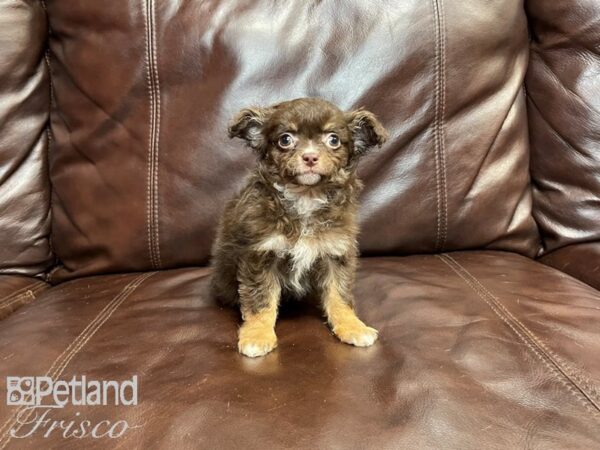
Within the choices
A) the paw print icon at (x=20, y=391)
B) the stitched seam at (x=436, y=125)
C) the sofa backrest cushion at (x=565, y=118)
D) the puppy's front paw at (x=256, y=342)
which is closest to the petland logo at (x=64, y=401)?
the paw print icon at (x=20, y=391)

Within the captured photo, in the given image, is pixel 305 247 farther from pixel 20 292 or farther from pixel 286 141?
pixel 20 292

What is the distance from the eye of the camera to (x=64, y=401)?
52.3 inches

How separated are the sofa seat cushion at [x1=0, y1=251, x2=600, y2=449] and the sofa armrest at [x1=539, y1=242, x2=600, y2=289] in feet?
0.38

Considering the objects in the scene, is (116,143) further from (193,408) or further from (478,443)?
(478,443)

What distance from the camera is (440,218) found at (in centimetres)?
223

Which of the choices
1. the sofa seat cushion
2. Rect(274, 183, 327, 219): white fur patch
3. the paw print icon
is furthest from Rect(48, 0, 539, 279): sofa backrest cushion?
the paw print icon

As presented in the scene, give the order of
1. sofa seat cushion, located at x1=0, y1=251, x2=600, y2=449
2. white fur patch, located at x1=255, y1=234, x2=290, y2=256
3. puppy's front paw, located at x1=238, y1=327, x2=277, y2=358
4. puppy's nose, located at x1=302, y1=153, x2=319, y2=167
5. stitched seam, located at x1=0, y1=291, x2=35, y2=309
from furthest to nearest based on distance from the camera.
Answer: stitched seam, located at x1=0, y1=291, x2=35, y2=309 < white fur patch, located at x1=255, y1=234, x2=290, y2=256 < puppy's nose, located at x1=302, y1=153, x2=319, y2=167 < puppy's front paw, located at x1=238, y1=327, x2=277, y2=358 < sofa seat cushion, located at x1=0, y1=251, x2=600, y2=449

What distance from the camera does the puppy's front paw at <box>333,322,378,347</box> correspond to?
158cm

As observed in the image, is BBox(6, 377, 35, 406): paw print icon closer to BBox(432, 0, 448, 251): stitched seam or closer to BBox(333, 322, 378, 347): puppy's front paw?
BBox(333, 322, 378, 347): puppy's front paw

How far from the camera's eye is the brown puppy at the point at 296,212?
5.55 ft

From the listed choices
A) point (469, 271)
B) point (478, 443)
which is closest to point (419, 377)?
point (478, 443)

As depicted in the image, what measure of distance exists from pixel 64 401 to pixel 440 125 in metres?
1.66

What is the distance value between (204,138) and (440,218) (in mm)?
995

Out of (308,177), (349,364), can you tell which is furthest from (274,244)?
(349,364)
